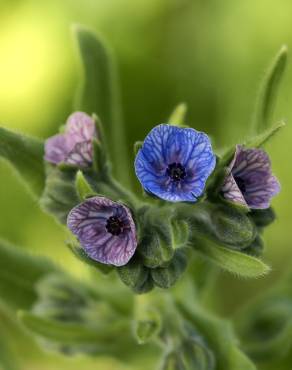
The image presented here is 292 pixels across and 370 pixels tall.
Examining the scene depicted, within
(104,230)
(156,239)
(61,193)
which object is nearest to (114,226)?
(104,230)

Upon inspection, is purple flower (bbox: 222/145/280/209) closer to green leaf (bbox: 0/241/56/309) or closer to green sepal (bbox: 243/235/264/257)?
green sepal (bbox: 243/235/264/257)

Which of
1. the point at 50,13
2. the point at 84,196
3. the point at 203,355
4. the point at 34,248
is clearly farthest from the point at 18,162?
the point at 50,13

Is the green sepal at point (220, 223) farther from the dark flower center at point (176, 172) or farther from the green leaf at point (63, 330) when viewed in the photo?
the green leaf at point (63, 330)

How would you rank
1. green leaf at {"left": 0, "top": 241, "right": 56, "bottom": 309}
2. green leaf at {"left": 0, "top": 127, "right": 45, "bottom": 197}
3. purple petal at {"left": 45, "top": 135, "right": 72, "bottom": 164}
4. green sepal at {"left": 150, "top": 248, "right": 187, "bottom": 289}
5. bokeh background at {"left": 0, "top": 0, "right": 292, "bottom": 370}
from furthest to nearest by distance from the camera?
bokeh background at {"left": 0, "top": 0, "right": 292, "bottom": 370}, green leaf at {"left": 0, "top": 241, "right": 56, "bottom": 309}, green leaf at {"left": 0, "top": 127, "right": 45, "bottom": 197}, purple petal at {"left": 45, "top": 135, "right": 72, "bottom": 164}, green sepal at {"left": 150, "top": 248, "right": 187, "bottom": 289}

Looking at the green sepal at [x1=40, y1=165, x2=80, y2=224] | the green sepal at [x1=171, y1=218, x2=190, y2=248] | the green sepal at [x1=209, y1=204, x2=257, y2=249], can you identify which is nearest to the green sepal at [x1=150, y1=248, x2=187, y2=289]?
the green sepal at [x1=171, y1=218, x2=190, y2=248]

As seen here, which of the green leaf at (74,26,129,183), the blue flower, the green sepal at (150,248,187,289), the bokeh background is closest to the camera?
the blue flower

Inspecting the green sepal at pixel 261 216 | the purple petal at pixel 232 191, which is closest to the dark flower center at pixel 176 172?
the purple petal at pixel 232 191
